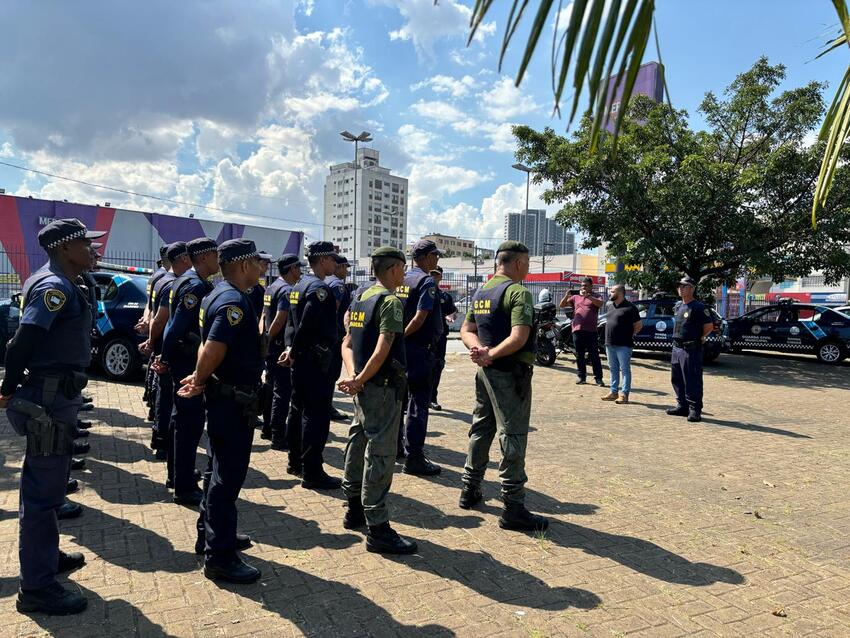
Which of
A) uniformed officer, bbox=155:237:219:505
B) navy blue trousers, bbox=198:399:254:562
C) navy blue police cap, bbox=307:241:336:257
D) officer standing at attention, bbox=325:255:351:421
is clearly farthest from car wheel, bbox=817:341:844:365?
navy blue trousers, bbox=198:399:254:562

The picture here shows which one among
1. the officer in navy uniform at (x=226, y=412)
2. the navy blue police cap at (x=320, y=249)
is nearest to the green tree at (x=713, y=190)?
the navy blue police cap at (x=320, y=249)

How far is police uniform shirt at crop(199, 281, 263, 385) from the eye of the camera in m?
3.20

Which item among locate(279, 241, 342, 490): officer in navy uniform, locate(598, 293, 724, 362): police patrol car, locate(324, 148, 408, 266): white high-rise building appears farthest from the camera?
locate(324, 148, 408, 266): white high-rise building

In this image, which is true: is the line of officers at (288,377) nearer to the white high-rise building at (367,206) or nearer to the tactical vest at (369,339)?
the tactical vest at (369,339)

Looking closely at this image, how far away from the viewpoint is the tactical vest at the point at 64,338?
9.87 feet

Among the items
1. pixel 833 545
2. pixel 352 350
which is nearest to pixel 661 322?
pixel 833 545

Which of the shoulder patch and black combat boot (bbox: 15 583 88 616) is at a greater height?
the shoulder patch

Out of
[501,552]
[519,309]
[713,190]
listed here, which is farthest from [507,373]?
[713,190]

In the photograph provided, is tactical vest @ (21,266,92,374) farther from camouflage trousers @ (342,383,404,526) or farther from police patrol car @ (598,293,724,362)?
police patrol car @ (598,293,724,362)

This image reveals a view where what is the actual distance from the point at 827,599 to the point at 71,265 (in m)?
4.52

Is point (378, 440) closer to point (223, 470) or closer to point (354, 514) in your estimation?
point (354, 514)

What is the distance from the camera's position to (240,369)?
10.8ft

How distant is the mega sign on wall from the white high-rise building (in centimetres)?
10014

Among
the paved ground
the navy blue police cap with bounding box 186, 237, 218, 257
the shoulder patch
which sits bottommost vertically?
the paved ground
